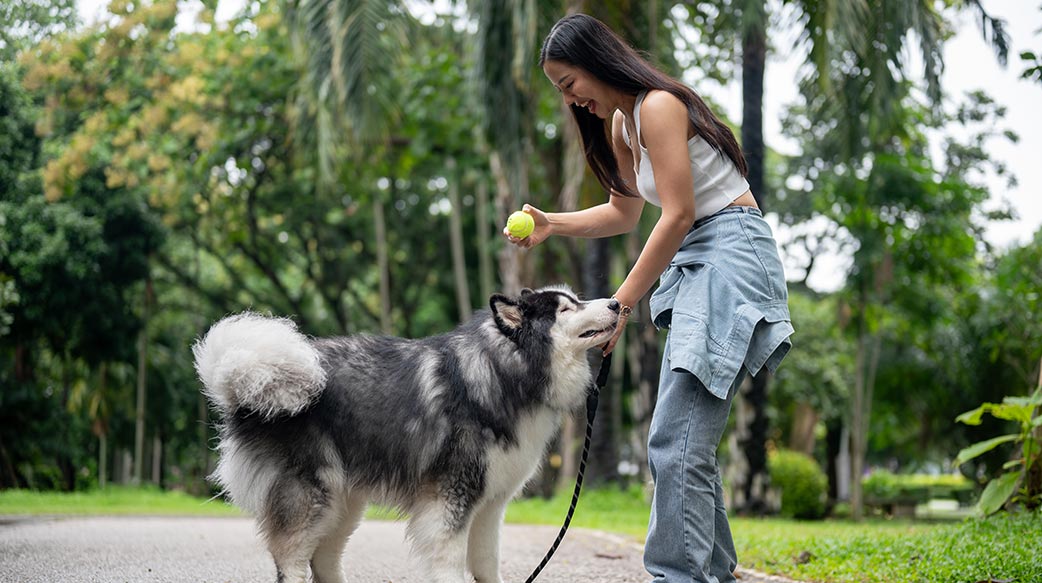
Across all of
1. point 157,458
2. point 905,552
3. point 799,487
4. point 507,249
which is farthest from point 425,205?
point 905,552

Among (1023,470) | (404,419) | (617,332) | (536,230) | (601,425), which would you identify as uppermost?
(536,230)

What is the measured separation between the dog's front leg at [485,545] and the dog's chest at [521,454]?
0.69 feet

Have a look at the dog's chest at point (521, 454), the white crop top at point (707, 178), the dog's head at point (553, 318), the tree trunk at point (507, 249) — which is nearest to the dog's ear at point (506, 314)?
the dog's head at point (553, 318)

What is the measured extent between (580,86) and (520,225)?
2.16 feet

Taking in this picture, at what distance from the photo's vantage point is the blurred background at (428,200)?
12.4m

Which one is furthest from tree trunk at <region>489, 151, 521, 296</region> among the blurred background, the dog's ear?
the dog's ear

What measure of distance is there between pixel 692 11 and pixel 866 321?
5.75 metres

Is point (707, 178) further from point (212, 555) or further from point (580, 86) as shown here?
point (212, 555)

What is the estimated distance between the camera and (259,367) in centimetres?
400

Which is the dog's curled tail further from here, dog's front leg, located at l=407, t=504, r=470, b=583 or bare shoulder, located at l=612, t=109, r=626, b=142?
bare shoulder, located at l=612, t=109, r=626, b=142

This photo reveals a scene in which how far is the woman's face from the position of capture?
3.56m

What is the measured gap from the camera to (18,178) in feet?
47.0

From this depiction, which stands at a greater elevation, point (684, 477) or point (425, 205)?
point (425, 205)

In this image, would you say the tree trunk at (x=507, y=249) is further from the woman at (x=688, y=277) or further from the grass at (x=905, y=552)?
the woman at (x=688, y=277)
